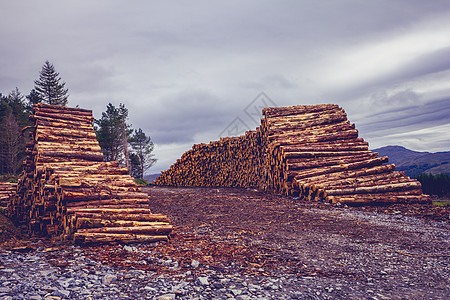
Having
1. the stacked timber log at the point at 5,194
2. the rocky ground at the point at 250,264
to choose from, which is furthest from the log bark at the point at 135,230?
the stacked timber log at the point at 5,194

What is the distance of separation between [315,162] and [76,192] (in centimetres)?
921

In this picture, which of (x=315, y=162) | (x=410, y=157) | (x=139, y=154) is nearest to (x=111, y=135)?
(x=139, y=154)

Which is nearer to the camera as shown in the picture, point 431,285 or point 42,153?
point 431,285

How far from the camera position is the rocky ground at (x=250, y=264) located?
138 inches

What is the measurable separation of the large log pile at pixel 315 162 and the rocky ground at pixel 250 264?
280 centimetres

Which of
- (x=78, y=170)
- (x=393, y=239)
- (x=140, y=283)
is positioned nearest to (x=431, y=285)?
(x=393, y=239)

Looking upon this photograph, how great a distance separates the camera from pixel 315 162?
1238cm

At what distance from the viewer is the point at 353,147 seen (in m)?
12.8

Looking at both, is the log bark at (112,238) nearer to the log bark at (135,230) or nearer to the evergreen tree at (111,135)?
the log bark at (135,230)

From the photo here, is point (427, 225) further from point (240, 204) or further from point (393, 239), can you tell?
point (240, 204)

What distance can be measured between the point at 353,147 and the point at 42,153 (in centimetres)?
1153

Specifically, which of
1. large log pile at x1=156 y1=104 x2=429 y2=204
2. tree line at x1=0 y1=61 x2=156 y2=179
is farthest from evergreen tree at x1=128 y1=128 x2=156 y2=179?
large log pile at x1=156 y1=104 x2=429 y2=204

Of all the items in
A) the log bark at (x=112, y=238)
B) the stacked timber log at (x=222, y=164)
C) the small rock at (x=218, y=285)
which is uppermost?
the stacked timber log at (x=222, y=164)

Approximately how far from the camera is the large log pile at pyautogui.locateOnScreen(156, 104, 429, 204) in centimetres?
1041
